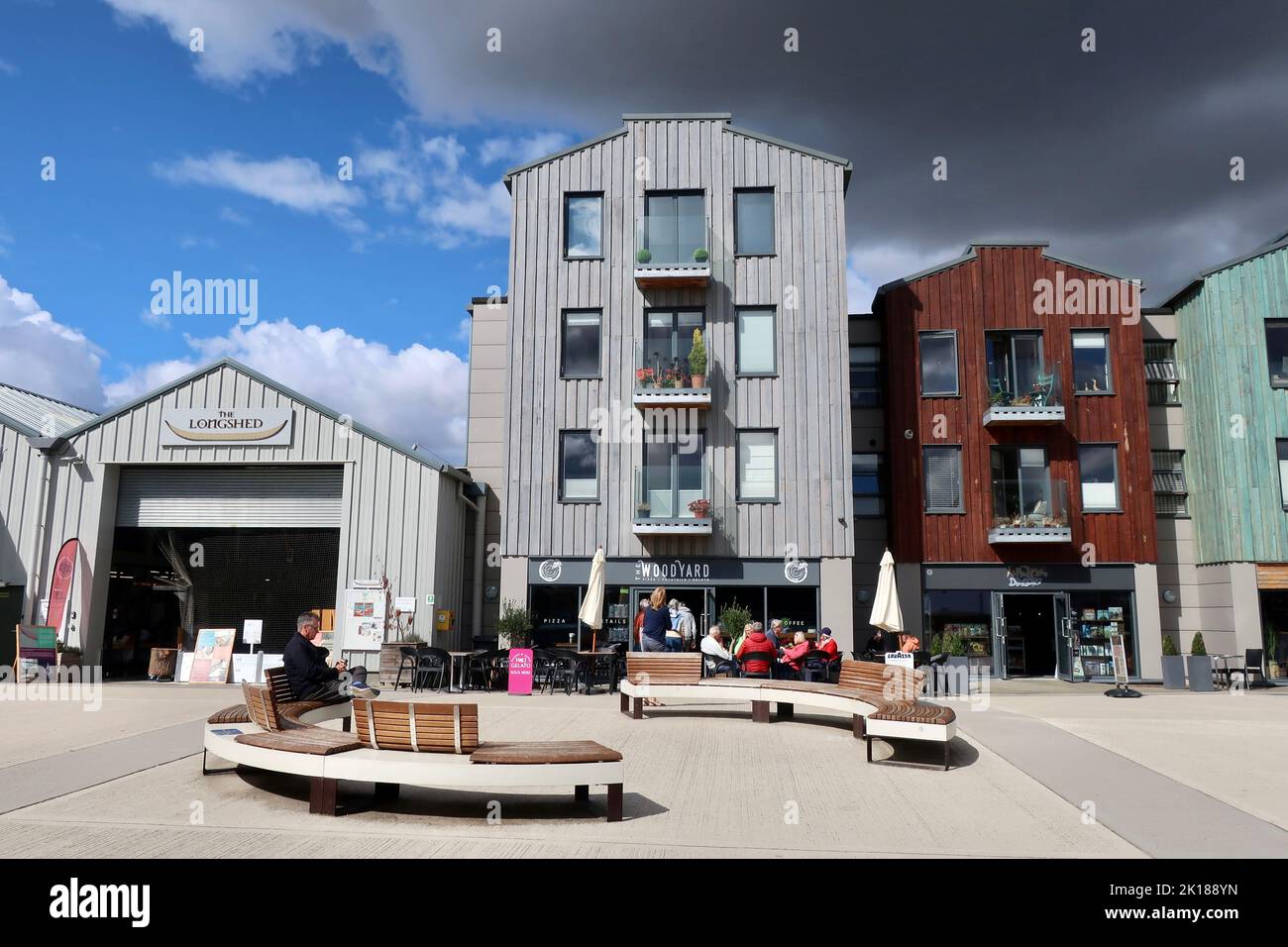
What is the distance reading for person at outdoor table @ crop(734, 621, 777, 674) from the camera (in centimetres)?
1385

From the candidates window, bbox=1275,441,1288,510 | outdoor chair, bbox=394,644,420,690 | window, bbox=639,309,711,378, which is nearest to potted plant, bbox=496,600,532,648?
outdoor chair, bbox=394,644,420,690

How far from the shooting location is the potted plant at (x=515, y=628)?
20531 millimetres

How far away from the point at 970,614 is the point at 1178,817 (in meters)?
15.7

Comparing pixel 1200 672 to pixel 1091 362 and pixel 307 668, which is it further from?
pixel 307 668

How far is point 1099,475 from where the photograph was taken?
22.8 metres

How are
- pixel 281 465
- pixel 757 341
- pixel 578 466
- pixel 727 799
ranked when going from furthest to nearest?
pixel 757 341, pixel 578 466, pixel 281 465, pixel 727 799

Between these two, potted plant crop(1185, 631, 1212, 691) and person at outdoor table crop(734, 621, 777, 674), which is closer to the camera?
person at outdoor table crop(734, 621, 777, 674)

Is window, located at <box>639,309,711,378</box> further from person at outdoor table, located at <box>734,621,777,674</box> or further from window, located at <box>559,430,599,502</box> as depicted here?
person at outdoor table, located at <box>734,621,777,674</box>

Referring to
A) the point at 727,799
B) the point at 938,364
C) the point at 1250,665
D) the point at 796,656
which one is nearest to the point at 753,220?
the point at 938,364

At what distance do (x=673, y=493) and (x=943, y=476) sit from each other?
659cm

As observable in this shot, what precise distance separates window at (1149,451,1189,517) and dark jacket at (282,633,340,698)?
20.9 metres

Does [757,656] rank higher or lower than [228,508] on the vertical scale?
lower

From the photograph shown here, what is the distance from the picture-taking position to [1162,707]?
50.5ft

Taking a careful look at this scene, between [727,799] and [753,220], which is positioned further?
[753,220]
